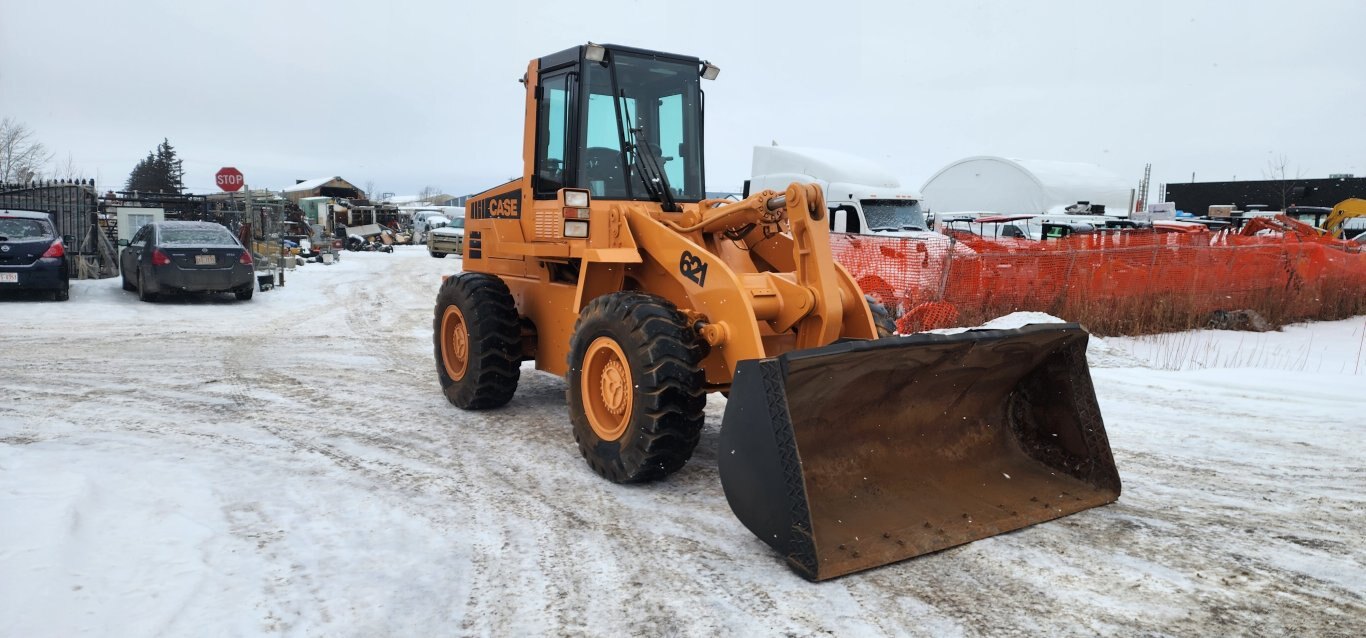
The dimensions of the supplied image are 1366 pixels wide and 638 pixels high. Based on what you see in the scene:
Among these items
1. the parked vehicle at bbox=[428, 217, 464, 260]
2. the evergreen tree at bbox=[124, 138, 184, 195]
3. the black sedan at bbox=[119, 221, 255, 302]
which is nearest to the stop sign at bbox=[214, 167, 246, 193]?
the black sedan at bbox=[119, 221, 255, 302]

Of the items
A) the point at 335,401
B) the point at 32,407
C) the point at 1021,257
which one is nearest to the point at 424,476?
the point at 335,401

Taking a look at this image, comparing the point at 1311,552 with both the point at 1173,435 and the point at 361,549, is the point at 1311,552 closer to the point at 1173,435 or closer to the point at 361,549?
the point at 1173,435

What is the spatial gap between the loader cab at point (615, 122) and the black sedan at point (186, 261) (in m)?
10.1

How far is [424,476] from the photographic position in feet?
17.2

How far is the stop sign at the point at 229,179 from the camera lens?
21397mm

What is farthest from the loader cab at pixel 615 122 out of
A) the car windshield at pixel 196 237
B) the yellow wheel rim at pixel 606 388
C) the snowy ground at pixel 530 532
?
the car windshield at pixel 196 237

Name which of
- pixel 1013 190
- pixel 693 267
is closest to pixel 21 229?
pixel 693 267

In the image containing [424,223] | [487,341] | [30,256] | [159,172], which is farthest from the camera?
[159,172]

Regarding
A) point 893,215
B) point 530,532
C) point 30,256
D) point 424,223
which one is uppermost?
point 424,223

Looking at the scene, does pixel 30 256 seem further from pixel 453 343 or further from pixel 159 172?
pixel 159 172

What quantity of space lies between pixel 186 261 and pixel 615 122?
426 inches

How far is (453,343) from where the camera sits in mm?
7355

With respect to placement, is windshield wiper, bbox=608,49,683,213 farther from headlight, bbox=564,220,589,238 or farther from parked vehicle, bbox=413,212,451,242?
parked vehicle, bbox=413,212,451,242

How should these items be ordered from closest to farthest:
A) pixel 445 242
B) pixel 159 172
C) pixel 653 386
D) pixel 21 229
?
pixel 653 386
pixel 21 229
pixel 445 242
pixel 159 172
